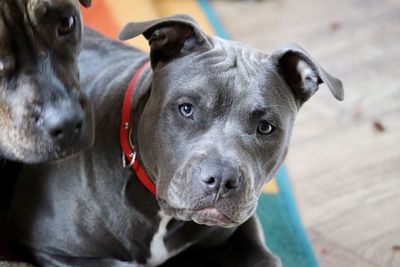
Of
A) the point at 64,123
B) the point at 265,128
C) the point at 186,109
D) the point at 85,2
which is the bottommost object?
the point at 265,128

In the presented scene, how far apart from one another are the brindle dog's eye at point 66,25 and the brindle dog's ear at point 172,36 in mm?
190

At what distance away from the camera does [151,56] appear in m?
2.45

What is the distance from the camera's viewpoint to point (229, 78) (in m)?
2.30

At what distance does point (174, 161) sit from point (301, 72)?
559 millimetres

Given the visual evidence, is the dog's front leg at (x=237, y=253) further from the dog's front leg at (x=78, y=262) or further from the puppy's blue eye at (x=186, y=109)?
the puppy's blue eye at (x=186, y=109)

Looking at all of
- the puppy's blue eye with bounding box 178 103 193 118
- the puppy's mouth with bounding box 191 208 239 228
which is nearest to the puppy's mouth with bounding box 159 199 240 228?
the puppy's mouth with bounding box 191 208 239 228

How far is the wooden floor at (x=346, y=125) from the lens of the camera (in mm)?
3262

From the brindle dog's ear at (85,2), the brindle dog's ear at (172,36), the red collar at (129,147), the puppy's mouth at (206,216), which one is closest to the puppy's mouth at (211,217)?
the puppy's mouth at (206,216)

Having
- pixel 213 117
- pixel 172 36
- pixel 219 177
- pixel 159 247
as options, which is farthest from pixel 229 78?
pixel 159 247

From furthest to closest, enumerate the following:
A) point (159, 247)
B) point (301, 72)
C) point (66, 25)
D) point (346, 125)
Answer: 1. point (346, 125)
2. point (159, 247)
3. point (301, 72)
4. point (66, 25)

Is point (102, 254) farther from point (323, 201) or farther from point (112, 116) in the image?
point (323, 201)

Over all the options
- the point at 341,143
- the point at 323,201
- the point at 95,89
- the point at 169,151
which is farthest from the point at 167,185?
the point at 341,143

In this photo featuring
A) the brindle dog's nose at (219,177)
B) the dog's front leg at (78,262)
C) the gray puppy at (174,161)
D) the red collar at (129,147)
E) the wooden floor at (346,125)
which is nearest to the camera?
the brindle dog's nose at (219,177)

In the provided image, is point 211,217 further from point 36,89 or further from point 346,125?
point 346,125
